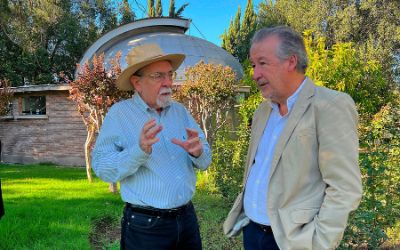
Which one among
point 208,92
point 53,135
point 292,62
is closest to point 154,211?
point 292,62

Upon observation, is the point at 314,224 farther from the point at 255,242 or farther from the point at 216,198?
the point at 216,198

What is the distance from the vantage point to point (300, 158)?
6.35 feet

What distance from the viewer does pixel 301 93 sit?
2.02 meters

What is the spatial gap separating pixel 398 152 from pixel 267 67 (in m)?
2.35

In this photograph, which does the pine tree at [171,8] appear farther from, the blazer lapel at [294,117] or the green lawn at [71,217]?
the blazer lapel at [294,117]

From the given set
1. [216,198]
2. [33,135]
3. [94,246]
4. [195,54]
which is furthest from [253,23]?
[94,246]

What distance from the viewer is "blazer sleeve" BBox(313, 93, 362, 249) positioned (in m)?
1.82

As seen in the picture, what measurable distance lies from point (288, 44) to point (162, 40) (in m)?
17.8

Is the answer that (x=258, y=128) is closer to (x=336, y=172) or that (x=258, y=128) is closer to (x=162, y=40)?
(x=336, y=172)

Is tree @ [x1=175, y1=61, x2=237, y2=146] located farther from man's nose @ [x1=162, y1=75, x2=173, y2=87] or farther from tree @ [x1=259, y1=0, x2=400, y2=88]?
tree @ [x1=259, y1=0, x2=400, y2=88]

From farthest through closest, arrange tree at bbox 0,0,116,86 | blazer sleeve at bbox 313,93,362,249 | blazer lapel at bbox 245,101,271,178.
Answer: tree at bbox 0,0,116,86, blazer lapel at bbox 245,101,271,178, blazer sleeve at bbox 313,93,362,249

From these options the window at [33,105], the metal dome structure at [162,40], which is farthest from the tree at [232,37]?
the window at [33,105]

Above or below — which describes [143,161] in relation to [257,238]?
above

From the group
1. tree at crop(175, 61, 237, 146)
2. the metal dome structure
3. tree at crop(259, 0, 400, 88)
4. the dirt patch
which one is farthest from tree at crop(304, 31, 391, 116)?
the dirt patch
